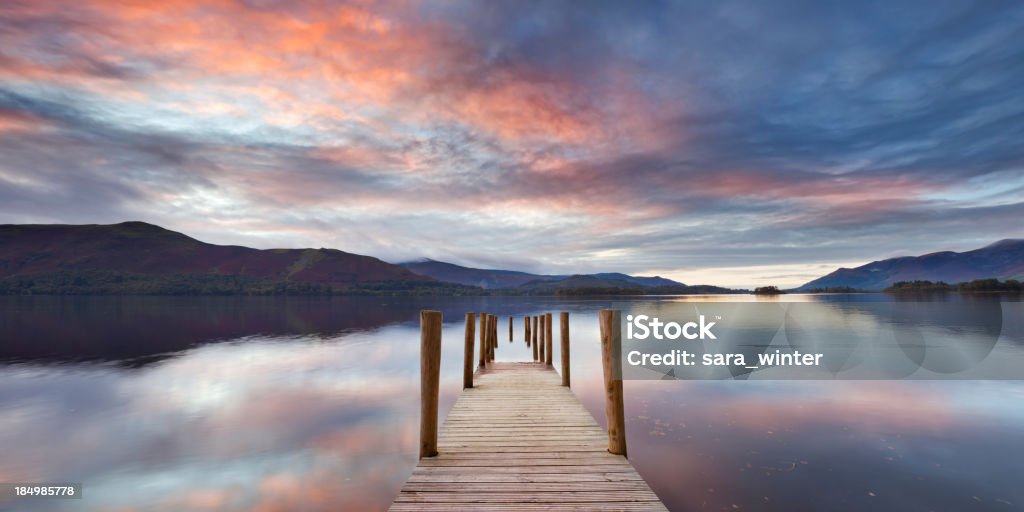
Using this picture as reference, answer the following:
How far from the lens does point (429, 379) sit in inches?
350

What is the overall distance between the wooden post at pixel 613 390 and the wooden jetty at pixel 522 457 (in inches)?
0.7

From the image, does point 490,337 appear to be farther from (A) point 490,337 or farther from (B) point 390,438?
(B) point 390,438

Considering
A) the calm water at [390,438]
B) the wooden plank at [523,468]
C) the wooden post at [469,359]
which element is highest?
the wooden post at [469,359]

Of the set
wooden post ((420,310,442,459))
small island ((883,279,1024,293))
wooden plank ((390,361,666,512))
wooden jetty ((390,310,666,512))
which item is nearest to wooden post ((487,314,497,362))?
wooden jetty ((390,310,666,512))

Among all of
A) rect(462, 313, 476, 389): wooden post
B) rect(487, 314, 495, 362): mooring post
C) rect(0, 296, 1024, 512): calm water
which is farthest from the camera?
rect(487, 314, 495, 362): mooring post

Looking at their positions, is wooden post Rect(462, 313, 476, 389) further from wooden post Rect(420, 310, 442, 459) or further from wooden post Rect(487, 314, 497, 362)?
wooden post Rect(487, 314, 497, 362)

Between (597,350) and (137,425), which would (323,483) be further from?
(597,350)

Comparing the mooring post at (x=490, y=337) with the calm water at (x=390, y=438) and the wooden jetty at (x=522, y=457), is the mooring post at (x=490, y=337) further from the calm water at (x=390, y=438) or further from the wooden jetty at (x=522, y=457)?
the wooden jetty at (x=522, y=457)

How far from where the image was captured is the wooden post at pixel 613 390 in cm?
871

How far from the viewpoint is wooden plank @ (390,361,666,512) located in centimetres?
681

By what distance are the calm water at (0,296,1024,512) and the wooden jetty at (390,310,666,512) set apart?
2333 mm

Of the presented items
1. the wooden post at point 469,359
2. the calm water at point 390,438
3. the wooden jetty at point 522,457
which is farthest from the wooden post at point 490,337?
the wooden jetty at point 522,457

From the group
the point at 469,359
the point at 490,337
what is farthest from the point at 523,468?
the point at 490,337

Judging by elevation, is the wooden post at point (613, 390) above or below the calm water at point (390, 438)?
above
